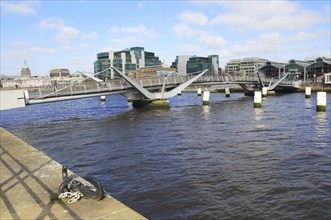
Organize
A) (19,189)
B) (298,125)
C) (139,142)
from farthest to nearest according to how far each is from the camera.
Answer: (298,125), (139,142), (19,189)

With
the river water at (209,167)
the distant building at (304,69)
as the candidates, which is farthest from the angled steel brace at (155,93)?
the distant building at (304,69)

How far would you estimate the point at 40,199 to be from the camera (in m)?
8.18

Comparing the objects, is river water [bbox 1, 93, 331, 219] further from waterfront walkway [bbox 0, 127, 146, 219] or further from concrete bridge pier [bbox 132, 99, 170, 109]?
concrete bridge pier [bbox 132, 99, 170, 109]

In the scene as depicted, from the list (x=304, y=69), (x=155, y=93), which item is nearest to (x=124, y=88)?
(x=155, y=93)

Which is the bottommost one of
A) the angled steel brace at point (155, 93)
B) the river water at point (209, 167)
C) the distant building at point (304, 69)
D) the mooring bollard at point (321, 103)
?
the river water at point (209, 167)

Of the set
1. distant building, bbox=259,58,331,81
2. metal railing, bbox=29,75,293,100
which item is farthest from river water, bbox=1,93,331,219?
distant building, bbox=259,58,331,81

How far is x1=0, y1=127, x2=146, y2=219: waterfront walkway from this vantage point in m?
7.10

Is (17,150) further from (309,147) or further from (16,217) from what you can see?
(309,147)

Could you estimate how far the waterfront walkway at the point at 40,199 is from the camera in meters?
7.10

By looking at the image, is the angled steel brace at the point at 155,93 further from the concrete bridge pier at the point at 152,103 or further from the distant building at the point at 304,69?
the distant building at the point at 304,69

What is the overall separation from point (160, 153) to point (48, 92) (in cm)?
2300

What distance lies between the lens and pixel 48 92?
124ft

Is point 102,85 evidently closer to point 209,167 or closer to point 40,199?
point 209,167

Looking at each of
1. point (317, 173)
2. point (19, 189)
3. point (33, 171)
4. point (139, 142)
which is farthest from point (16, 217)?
point (139, 142)
